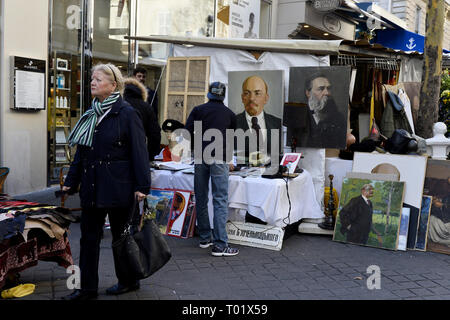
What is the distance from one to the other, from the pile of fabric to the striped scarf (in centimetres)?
71

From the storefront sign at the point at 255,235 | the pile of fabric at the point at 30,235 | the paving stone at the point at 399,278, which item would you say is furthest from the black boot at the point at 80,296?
the paving stone at the point at 399,278

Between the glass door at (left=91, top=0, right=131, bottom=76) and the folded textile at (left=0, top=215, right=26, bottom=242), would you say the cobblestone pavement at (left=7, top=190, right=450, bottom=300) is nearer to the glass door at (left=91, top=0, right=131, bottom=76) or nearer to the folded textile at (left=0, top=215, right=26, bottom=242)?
the folded textile at (left=0, top=215, right=26, bottom=242)

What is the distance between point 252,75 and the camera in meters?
6.96

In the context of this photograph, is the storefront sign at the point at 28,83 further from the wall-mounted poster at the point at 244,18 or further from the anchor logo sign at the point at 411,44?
the anchor logo sign at the point at 411,44

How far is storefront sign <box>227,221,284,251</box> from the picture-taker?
5426mm

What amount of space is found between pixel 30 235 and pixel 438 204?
434 cm

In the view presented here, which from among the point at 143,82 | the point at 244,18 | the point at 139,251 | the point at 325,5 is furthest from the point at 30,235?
the point at 325,5

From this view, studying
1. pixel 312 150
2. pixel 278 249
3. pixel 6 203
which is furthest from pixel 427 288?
pixel 6 203

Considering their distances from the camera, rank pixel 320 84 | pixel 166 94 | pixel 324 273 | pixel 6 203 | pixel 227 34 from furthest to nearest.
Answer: pixel 227 34 → pixel 166 94 → pixel 320 84 → pixel 324 273 → pixel 6 203

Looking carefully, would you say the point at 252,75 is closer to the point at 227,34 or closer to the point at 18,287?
the point at 18,287

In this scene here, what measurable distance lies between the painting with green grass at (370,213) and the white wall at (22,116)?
489 cm

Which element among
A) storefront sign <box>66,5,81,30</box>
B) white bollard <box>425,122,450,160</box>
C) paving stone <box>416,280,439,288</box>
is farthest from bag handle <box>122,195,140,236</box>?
storefront sign <box>66,5,81,30</box>

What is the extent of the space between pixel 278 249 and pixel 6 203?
9.26 ft

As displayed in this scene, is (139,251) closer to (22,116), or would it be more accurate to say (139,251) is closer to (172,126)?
(172,126)
